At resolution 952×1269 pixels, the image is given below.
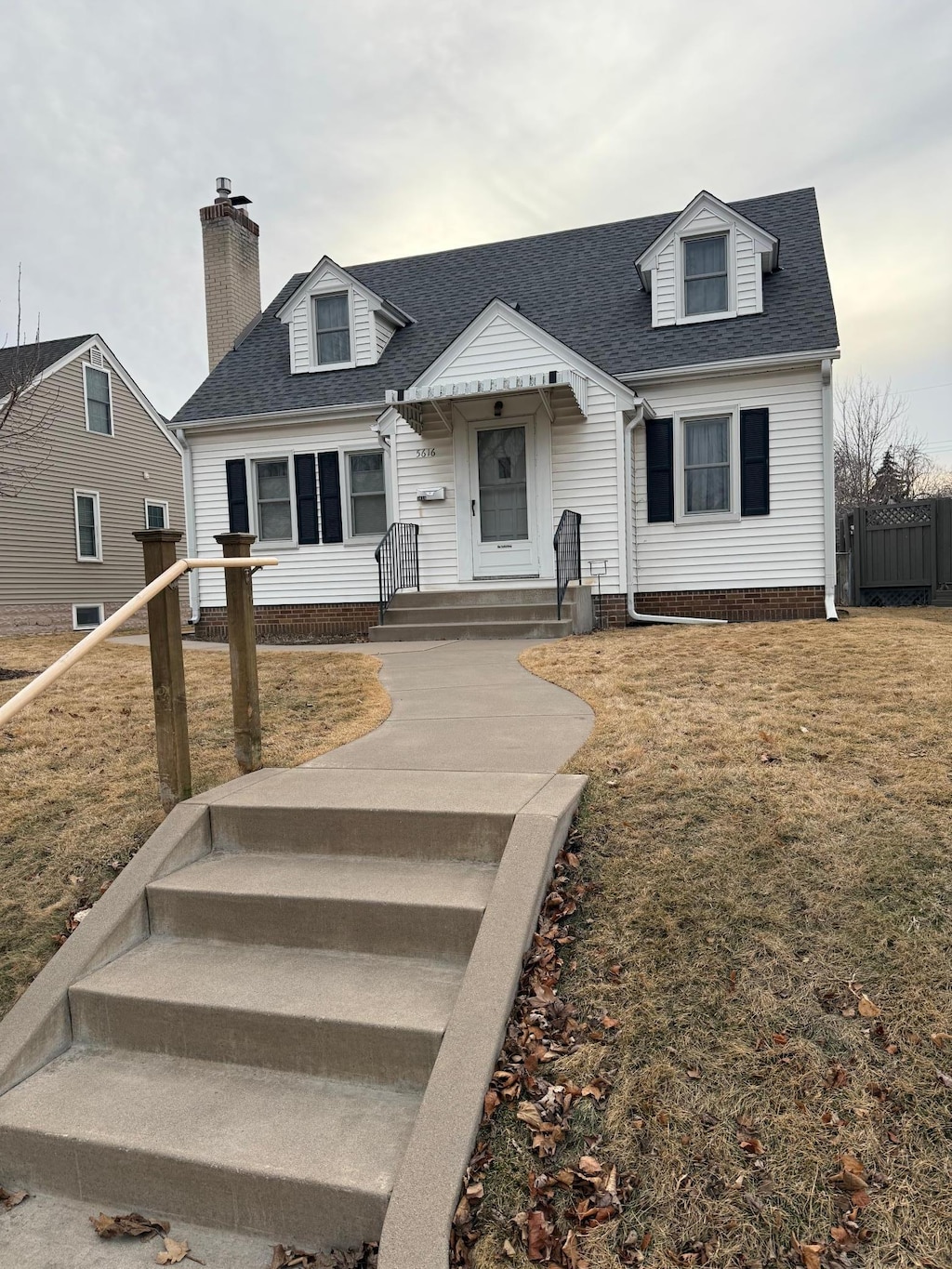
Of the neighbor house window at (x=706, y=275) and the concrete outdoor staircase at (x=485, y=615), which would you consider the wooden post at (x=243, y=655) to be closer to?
the concrete outdoor staircase at (x=485, y=615)

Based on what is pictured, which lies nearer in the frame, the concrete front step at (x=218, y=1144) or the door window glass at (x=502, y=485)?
the concrete front step at (x=218, y=1144)

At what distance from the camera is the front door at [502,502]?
461 inches

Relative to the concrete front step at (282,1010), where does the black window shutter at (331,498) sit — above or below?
above

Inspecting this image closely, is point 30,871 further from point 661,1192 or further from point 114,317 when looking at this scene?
point 114,317

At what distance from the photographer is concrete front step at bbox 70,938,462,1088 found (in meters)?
2.57

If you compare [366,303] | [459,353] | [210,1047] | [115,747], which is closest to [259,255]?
[366,303]

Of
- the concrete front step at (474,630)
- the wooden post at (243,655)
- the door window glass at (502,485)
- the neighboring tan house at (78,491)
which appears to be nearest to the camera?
the wooden post at (243,655)

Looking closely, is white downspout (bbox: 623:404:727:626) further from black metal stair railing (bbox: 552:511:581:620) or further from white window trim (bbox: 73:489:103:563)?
white window trim (bbox: 73:489:103:563)

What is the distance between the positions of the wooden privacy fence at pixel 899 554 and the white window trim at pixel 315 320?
Answer: 9.38 m

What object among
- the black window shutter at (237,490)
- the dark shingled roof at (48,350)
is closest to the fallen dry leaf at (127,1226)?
the black window shutter at (237,490)

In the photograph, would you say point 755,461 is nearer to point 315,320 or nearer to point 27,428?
point 315,320

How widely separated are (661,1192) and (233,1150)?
1.18 meters

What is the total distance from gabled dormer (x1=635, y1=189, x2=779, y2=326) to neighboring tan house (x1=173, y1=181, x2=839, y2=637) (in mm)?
31

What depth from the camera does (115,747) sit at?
5180mm
